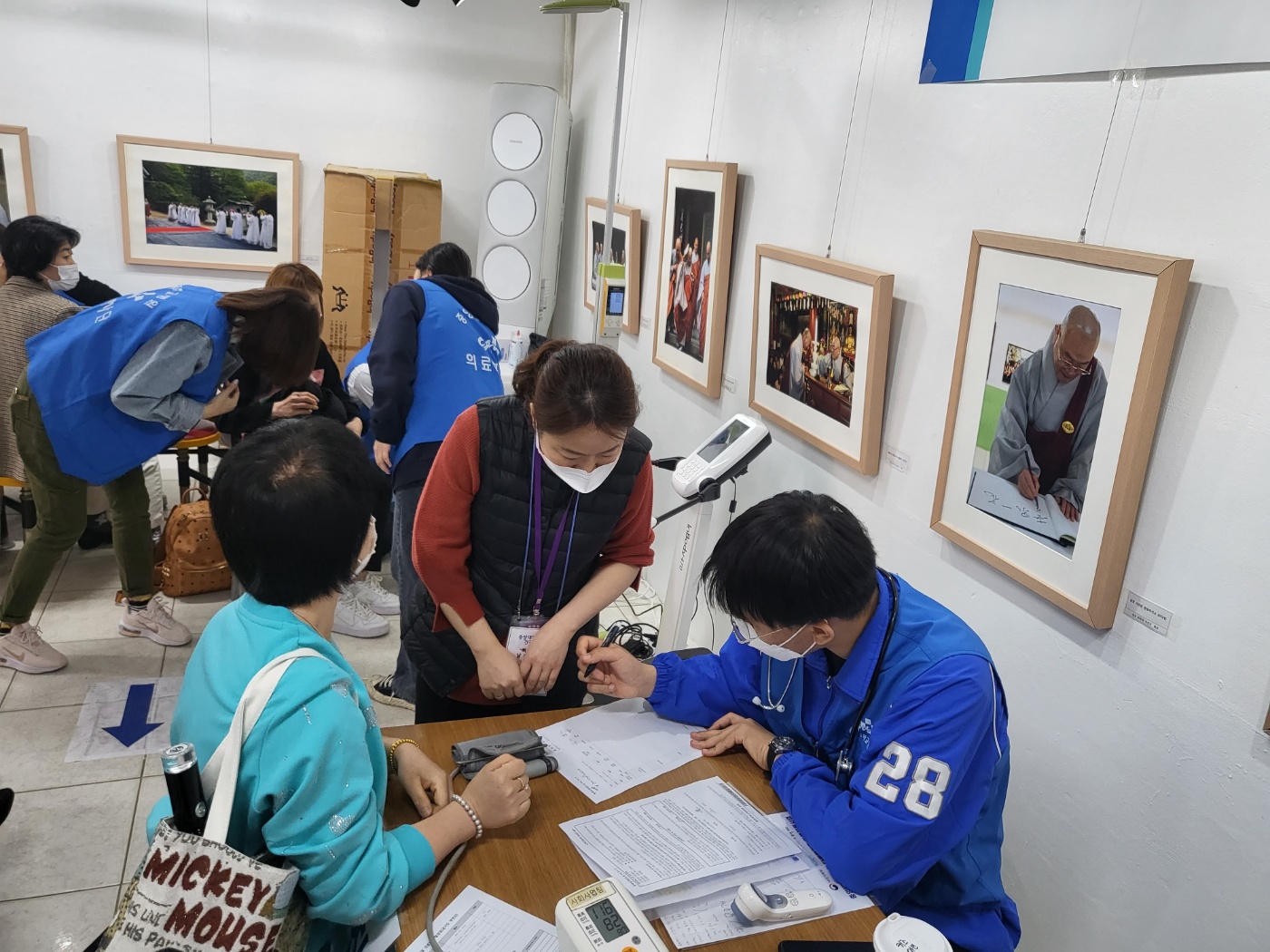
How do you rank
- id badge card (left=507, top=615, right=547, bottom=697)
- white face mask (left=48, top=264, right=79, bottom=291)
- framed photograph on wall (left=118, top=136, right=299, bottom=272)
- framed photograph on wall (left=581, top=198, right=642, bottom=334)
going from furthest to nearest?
framed photograph on wall (left=118, top=136, right=299, bottom=272) < framed photograph on wall (left=581, top=198, right=642, bottom=334) < white face mask (left=48, top=264, right=79, bottom=291) < id badge card (left=507, top=615, right=547, bottom=697)

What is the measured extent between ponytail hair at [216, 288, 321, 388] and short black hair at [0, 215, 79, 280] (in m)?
1.09

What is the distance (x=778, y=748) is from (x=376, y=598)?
8.81 ft

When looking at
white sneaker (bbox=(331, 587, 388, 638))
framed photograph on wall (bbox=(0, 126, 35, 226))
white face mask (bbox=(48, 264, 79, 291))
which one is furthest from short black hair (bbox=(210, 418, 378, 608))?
framed photograph on wall (bbox=(0, 126, 35, 226))

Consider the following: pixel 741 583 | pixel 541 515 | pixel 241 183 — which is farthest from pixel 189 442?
pixel 741 583

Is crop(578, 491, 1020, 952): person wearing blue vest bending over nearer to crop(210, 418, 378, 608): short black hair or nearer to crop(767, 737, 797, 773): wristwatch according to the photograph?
crop(767, 737, 797, 773): wristwatch

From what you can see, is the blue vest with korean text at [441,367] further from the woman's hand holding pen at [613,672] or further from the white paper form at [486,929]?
the white paper form at [486,929]

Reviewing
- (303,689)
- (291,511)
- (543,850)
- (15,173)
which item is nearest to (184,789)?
(303,689)

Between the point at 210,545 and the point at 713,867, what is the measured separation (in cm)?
313

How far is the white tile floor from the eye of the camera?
6.86ft

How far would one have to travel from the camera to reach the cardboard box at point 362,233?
4973 mm

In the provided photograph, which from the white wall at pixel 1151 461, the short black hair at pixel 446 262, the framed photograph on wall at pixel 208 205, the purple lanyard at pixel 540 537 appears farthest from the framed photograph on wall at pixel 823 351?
the framed photograph on wall at pixel 208 205

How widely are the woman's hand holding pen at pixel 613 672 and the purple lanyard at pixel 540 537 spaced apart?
0.45 feet

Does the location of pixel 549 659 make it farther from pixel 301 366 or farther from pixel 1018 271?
pixel 301 366

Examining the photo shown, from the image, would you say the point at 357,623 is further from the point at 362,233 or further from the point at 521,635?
the point at 362,233
